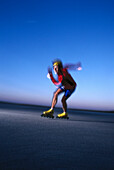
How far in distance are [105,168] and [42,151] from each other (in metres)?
0.70

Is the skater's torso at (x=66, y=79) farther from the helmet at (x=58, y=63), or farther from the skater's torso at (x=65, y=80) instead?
the helmet at (x=58, y=63)

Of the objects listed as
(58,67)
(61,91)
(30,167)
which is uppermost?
(58,67)

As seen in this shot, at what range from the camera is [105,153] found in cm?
218

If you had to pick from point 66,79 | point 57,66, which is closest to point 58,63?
point 57,66

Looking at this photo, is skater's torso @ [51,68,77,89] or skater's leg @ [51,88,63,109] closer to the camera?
skater's torso @ [51,68,77,89]

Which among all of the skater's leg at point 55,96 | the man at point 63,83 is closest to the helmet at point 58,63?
the man at point 63,83

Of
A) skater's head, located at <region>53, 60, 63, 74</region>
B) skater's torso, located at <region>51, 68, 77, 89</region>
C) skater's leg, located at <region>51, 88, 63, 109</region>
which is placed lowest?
skater's leg, located at <region>51, 88, 63, 109</region>

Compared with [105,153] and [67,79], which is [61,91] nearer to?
[67,79]

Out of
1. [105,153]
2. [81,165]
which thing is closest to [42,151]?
[81,165]

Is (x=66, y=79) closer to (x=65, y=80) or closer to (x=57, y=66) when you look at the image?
(x=65, y=80)

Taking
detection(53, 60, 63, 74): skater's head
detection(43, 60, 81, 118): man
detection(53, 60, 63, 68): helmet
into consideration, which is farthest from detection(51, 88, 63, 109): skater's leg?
detection(53, 60, 63, 68): helmet

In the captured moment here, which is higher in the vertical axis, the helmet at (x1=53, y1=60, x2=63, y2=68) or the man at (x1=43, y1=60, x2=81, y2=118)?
the helmet at (x1=53, y1=60, x2=63, y2=68)

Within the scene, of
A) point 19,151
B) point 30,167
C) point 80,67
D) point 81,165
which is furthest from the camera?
point 80,67

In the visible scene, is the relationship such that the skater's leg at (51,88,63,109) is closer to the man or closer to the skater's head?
the man
